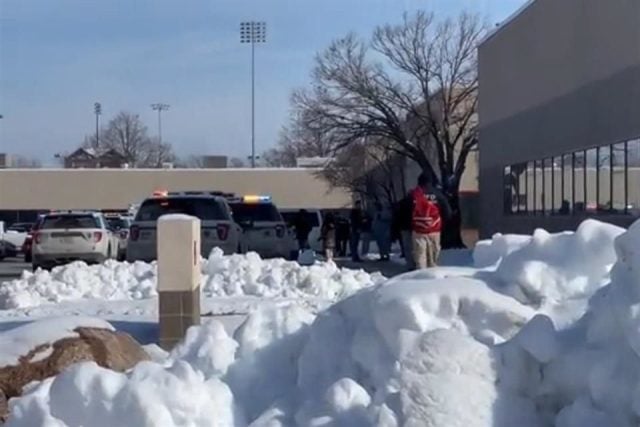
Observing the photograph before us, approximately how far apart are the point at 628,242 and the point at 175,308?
6.41 metres

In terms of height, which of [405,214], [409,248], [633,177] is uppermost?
[633,177]

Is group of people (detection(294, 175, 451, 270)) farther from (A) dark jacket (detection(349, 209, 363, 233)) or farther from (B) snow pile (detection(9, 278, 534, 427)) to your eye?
(B) snow pile (detection(9, 278, 534, 427))

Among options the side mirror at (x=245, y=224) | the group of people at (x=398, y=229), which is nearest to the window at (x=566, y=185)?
the group of people at (x=398, y=229)

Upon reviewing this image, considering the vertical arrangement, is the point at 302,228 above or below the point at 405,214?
below

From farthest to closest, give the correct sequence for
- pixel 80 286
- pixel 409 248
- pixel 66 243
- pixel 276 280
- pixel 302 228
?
pixel 302 228 < pixel 66 243 < pixel 409 248 < pixel 80 286 < pixel 276 280

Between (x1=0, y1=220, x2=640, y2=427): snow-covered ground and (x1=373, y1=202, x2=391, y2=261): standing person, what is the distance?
1056 inches

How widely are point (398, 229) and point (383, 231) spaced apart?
9675 millimetres

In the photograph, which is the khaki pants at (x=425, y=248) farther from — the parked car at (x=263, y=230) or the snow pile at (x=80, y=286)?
the parked car at (x=263, y=230)

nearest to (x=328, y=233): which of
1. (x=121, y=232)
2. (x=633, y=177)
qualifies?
(x=121, y=232)

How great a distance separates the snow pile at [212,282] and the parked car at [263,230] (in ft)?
36.5

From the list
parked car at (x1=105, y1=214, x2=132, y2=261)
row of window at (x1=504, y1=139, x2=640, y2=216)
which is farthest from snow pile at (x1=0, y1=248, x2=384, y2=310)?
row of window at (x1=504, y1=139, x2=640, y2=216)

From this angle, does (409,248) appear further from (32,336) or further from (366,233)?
(366,233)

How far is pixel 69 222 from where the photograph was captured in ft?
99.3

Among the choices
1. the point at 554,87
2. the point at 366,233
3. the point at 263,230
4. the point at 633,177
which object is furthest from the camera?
the point at 366,233
